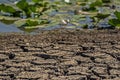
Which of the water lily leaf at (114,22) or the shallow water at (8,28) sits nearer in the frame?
the shallow water at (8,28)

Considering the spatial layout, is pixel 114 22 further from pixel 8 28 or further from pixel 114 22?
pixel 8 28

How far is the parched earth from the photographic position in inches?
142

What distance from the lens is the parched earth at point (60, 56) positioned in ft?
11.8

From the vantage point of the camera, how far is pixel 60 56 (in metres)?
4.06

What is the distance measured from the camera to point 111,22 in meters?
5.41

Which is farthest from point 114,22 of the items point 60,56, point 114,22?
point 60,56

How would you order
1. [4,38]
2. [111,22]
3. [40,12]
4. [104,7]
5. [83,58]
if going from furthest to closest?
[104,7] → [40,12] → [111,22] → [4,38] → [83,58]

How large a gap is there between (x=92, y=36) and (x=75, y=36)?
196mm

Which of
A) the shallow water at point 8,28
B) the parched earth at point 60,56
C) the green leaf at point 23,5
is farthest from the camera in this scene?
the green leaf at point 23,5

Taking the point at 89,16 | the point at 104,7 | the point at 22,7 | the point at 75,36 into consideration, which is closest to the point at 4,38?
the point at 75,36

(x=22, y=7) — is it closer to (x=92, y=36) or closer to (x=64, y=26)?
A: (x=64, y=26)

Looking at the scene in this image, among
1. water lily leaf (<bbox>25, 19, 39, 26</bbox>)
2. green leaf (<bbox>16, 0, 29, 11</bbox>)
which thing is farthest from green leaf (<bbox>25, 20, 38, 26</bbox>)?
green leaf (<bbox>16, 0, 29, 11</bbox>)

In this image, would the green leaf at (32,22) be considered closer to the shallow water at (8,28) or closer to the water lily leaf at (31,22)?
the water lily leaf at (31,22)

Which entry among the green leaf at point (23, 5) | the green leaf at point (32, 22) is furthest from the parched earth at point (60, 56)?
the green leaf at point (23, 5)
